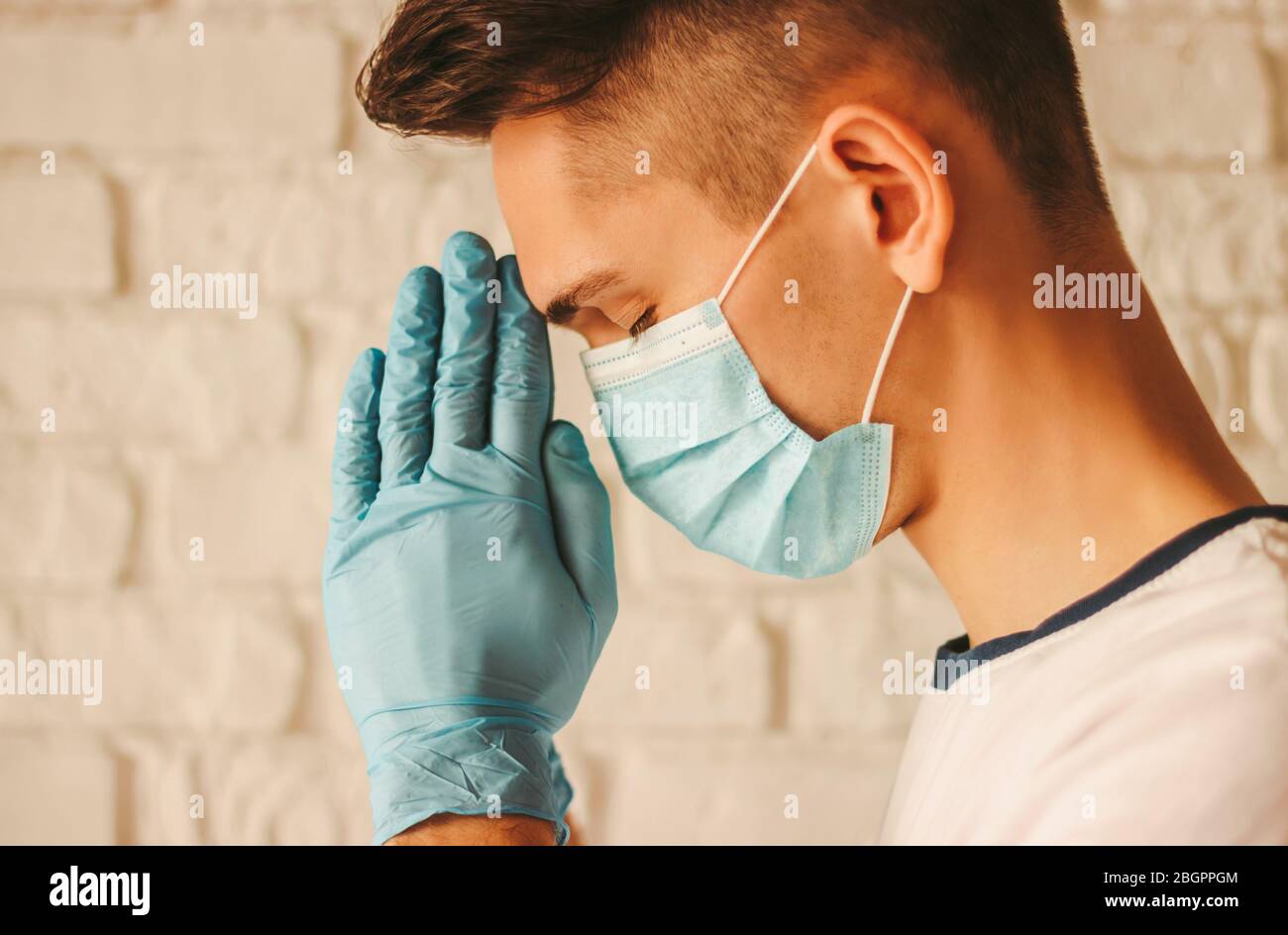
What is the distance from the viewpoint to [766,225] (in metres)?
0.80

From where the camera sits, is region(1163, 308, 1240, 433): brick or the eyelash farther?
region(1163, 308, 1240, 433): brick

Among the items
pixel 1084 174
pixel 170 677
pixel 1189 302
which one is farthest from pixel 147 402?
pixel 1189 302

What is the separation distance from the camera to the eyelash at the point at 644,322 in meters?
0.86

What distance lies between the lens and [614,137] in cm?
82

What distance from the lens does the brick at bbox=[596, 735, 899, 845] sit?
129 centimetres

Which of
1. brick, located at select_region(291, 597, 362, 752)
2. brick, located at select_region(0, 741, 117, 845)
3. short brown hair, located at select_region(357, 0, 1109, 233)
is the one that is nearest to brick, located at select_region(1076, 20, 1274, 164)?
short brown hair, located at select_region(357, 0, 1109, 233)

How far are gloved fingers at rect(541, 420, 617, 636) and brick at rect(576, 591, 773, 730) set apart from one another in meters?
0.27

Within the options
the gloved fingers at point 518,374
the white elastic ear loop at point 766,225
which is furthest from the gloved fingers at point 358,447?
the white elastic ear loop at point 766,225

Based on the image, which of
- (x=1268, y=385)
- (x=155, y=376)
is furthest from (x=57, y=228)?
(x=1268, y=385)

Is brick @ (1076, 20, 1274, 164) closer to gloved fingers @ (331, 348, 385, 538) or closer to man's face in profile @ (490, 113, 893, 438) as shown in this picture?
man's face in profile @ (490, 113, 893, 438)

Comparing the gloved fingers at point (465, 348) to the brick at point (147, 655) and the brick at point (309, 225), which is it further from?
the brick at point (147, 655)

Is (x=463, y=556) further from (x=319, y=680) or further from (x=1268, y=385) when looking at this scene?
(x=1268, y=385)
